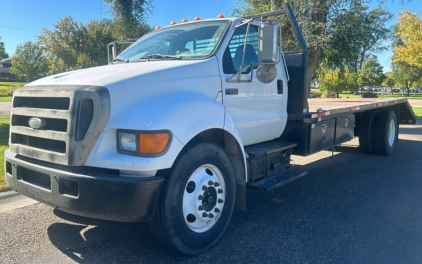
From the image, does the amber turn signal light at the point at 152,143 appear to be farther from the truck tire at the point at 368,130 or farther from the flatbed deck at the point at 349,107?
the truck tire at the point at 368,130

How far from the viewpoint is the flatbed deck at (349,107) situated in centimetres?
592

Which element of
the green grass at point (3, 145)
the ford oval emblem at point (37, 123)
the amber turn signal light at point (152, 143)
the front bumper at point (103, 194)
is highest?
the ford oval emblem at point (37, 123)

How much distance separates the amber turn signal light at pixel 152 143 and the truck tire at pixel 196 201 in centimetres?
26

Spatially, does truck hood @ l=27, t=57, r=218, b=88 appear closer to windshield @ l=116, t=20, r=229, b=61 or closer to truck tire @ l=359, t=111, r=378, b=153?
windshield @ l=116, t=20, r=229, b=61

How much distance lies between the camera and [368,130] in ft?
28.5

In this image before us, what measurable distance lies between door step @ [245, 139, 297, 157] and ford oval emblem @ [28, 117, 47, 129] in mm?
2322

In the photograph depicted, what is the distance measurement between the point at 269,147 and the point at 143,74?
2206mm

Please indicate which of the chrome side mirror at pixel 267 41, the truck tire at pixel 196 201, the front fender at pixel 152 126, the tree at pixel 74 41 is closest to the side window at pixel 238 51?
the chrome side mirror at pixel 267 41

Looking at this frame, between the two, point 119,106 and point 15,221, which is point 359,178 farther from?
point 15,221

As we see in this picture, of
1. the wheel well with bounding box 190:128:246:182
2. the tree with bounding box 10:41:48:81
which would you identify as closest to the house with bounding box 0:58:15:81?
the tree with bounding box 10:41:48:81

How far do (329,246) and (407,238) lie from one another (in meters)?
0.95

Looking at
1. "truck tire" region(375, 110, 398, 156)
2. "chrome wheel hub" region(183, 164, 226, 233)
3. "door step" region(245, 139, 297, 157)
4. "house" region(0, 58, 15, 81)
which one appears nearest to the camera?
"chrome wheel hub" region(183, 164, 226, 233)

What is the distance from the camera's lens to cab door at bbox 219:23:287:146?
4262 mm

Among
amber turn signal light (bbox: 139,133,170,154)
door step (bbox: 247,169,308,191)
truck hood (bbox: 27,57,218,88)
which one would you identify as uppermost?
truck hood (bbox: 27,57,218,88)
